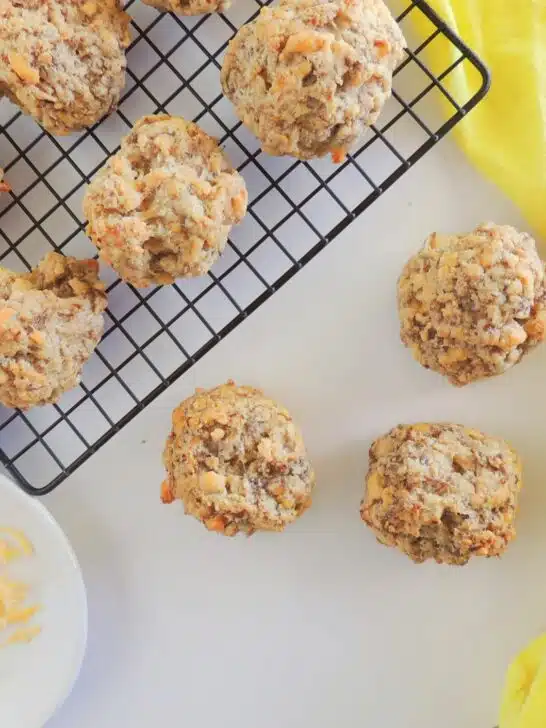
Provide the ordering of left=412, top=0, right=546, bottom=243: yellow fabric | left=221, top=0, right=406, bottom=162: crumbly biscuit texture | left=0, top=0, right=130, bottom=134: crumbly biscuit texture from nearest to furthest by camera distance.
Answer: left=221, top=0, right=406, bottom=162: crumbly biscuit texture < left=0, top=0, right=130, bottom=134: crumbly biscuit texture < left=412, top=0, right=546, bottom=243: yellow fabric

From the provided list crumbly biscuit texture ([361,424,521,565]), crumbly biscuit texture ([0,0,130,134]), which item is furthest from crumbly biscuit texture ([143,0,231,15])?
crumbly biscuit texture ([361,424,521,565])

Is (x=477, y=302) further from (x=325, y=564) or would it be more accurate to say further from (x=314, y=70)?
(x=325, y=564)

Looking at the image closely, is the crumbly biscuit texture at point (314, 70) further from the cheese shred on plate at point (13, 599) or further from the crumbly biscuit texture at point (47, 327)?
the cheese shred on plate at point (13, 599)

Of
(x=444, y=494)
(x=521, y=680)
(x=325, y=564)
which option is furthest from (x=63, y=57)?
(x=521, y=680)

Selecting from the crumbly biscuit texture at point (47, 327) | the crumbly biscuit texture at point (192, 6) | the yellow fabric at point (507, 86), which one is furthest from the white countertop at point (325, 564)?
the crumbly biscuit texture at point (192, 6)

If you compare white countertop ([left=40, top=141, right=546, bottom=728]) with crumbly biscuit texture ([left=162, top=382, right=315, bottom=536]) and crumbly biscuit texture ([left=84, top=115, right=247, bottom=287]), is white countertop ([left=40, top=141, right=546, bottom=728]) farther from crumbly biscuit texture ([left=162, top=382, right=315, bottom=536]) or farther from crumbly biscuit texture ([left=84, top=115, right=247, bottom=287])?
crumbly biscuit texture ([left=84, top=115, right=247, bottom=287])
